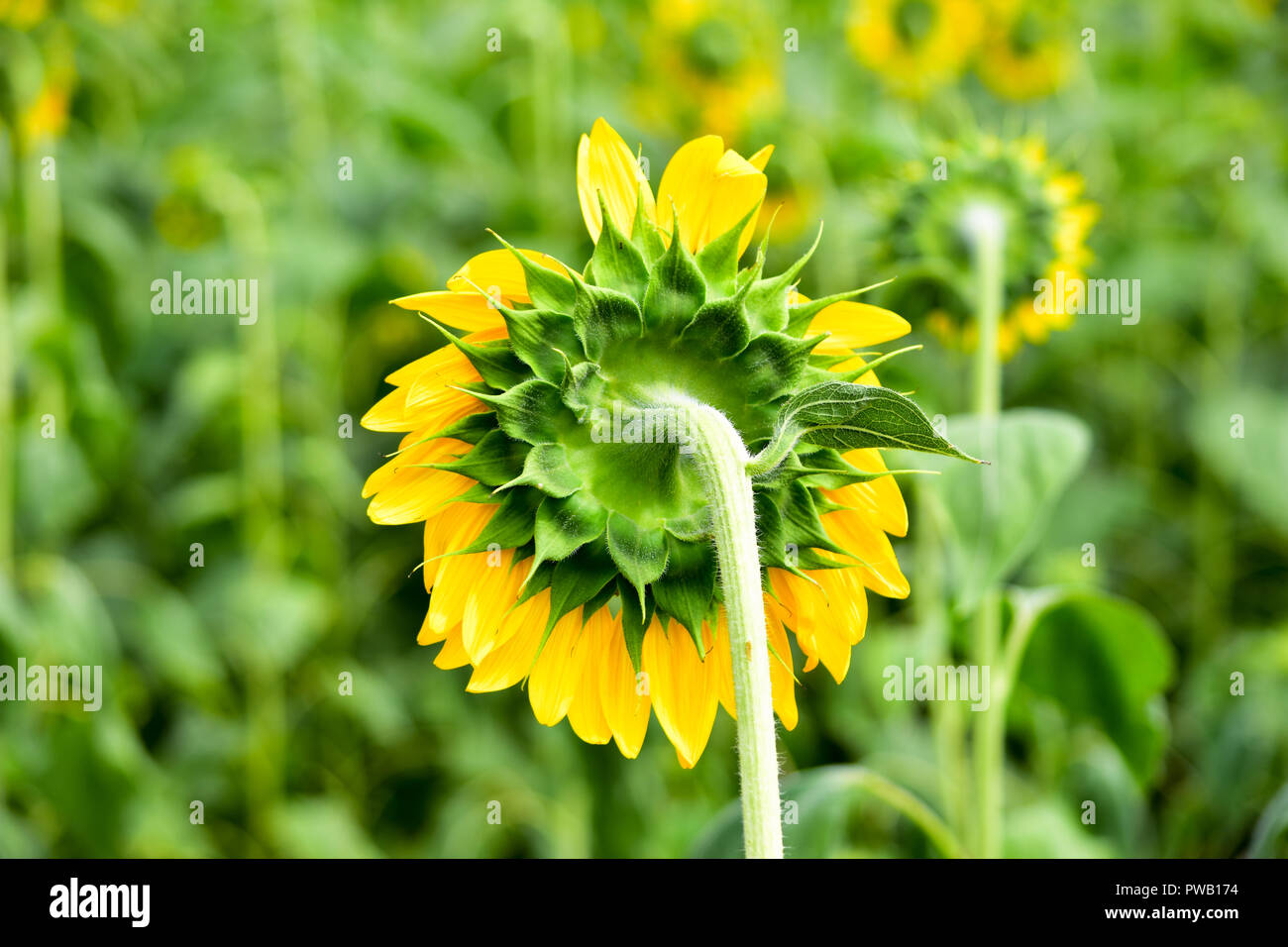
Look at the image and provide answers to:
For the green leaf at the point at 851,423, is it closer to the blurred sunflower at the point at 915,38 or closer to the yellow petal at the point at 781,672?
the yellow petal at the point at 781,672

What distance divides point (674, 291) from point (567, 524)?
4.2 inches

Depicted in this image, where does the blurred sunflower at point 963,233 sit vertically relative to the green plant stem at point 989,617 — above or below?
above

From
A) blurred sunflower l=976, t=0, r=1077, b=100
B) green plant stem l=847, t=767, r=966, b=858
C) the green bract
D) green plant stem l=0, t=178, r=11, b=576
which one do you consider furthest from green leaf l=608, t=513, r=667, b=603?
blurred sunflower l=976, t=0, r=1077, b=100

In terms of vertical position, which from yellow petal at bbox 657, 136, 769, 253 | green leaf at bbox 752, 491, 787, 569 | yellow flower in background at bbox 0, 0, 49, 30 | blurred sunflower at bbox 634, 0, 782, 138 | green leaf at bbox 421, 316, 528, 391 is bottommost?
green leaf at bbox 752, 491, 787, 569

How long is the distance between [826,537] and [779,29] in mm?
1913

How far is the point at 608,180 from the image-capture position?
52cm

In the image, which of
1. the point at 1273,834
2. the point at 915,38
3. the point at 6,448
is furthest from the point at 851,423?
the point at 915,38

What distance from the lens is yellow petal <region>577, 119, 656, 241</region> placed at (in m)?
0.51

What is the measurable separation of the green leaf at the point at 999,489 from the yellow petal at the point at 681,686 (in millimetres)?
269

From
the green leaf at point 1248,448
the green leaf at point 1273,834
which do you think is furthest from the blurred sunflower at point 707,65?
the green leaf at point 1273,834

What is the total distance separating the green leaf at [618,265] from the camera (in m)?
0.47

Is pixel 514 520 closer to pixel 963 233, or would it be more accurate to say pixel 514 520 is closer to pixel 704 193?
pixel 704 193

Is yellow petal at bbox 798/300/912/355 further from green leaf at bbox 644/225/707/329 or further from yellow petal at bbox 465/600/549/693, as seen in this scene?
yellow petal at bbox 465/600/549/693

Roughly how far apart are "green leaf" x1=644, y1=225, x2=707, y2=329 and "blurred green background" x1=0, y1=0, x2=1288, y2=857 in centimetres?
62
